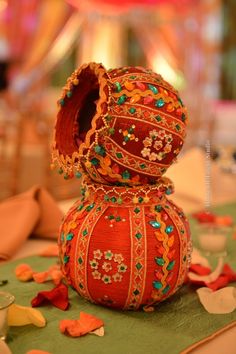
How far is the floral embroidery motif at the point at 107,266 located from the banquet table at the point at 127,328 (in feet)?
0.22

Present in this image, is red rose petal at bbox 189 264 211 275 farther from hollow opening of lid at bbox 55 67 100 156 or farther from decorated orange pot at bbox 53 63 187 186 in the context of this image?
hollow opening of lid at bbox 55 67 100 156

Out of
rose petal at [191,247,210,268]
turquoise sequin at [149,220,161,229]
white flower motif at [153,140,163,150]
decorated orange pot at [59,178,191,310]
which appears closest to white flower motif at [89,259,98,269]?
decorated orange pot at [59,178,191,310]

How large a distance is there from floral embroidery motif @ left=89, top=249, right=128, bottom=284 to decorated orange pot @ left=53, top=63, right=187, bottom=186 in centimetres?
12

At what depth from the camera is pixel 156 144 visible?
86cm

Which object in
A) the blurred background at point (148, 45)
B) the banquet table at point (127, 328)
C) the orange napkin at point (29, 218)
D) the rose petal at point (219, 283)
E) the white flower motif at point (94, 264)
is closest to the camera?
the banquet table at point (127, 328)

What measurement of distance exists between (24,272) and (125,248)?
11.8 inches

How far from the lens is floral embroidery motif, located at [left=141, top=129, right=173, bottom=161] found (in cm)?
85

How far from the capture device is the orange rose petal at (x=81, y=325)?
80cm

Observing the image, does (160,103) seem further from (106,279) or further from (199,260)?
(199,260)

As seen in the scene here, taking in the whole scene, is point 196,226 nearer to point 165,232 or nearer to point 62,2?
point 165,232

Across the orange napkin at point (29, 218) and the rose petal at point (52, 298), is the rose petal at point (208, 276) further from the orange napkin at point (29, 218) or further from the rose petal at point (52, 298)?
the orange napkin at point (29, 218)

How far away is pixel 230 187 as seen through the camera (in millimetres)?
2250

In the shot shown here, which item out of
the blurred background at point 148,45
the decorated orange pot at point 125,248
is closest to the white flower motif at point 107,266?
the decorated orange pot at point 125,248

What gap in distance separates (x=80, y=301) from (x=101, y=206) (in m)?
0.18
